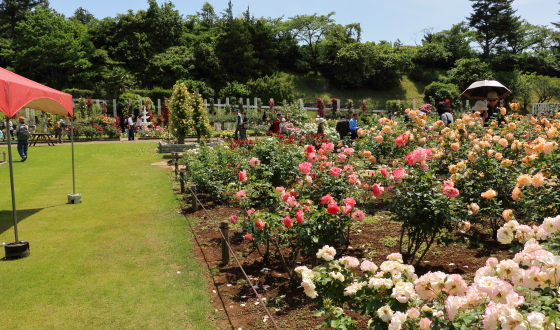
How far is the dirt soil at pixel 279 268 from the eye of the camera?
3609mm

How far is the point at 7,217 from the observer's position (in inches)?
276

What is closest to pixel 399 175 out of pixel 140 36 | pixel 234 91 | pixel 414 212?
pixel 414 212

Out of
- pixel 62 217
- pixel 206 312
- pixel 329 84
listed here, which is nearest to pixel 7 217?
pixel 62 217

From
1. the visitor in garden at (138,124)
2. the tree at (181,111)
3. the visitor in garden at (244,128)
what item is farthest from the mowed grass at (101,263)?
the visitor in garden at (138,124)

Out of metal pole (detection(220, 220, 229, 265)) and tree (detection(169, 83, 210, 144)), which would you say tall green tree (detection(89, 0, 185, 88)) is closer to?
tree (detection(169, 83, 210, 144))

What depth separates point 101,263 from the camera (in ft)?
16.3

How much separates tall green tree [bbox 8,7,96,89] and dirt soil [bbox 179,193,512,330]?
3592cm

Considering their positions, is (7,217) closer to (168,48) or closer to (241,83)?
(241,83)

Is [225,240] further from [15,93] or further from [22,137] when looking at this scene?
[22,137]

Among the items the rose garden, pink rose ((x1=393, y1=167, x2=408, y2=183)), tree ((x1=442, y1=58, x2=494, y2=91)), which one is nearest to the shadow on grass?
the rose garden

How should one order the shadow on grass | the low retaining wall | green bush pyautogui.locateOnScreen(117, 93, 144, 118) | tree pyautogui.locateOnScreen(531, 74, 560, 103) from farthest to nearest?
tree pyautogui.locateOnScreen(531, 74, 560, 103) < green bush pyautogui.locateOnScreen(117, 93, 144, 118) < the low retaining wall < the shadow on grass

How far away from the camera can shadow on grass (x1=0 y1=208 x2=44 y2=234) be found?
6.49 meters

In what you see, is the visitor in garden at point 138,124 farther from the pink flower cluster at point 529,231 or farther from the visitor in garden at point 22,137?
the pink flower cluster at point 529,231

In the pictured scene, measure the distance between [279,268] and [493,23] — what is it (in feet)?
159
